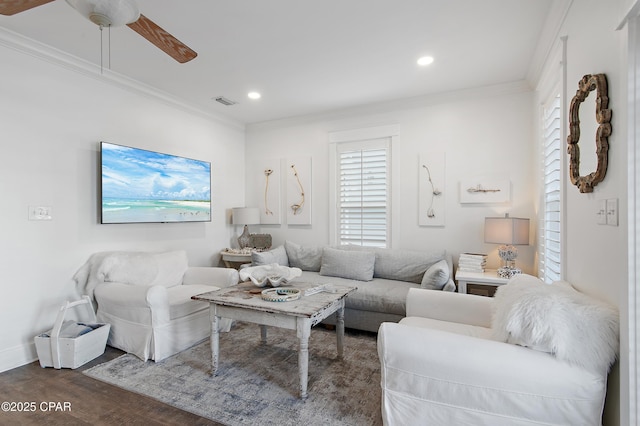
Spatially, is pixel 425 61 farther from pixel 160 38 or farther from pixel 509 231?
pixel 160 38

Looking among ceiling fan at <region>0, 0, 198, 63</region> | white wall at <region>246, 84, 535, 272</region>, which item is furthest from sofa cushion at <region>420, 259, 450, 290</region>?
ceiling fan at <region>0, 0, 198, 63</region>

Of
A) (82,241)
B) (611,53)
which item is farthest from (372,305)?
(82,241)

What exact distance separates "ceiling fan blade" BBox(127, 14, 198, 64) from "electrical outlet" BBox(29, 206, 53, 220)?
1840 mm

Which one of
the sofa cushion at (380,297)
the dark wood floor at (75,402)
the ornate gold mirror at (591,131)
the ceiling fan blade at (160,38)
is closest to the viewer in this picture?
the ornate gold mirror at (591,131)

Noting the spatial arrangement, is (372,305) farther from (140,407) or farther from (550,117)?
(550,117)

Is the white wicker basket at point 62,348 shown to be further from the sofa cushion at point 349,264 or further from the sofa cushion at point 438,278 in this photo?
the sofa cushion at point 438,278

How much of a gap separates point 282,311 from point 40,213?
2302 millimetres

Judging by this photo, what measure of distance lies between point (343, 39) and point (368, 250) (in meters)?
2.31

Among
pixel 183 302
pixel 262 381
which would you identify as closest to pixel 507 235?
pixel 262 381

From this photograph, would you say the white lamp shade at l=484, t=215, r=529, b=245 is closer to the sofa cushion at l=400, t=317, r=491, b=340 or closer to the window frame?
the window frame

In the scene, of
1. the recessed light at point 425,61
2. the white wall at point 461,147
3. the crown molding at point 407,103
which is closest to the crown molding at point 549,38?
the crown molding at point 407,103

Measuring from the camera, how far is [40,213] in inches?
104

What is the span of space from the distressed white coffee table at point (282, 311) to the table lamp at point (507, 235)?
64.1 inches

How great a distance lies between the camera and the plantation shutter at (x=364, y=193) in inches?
159
